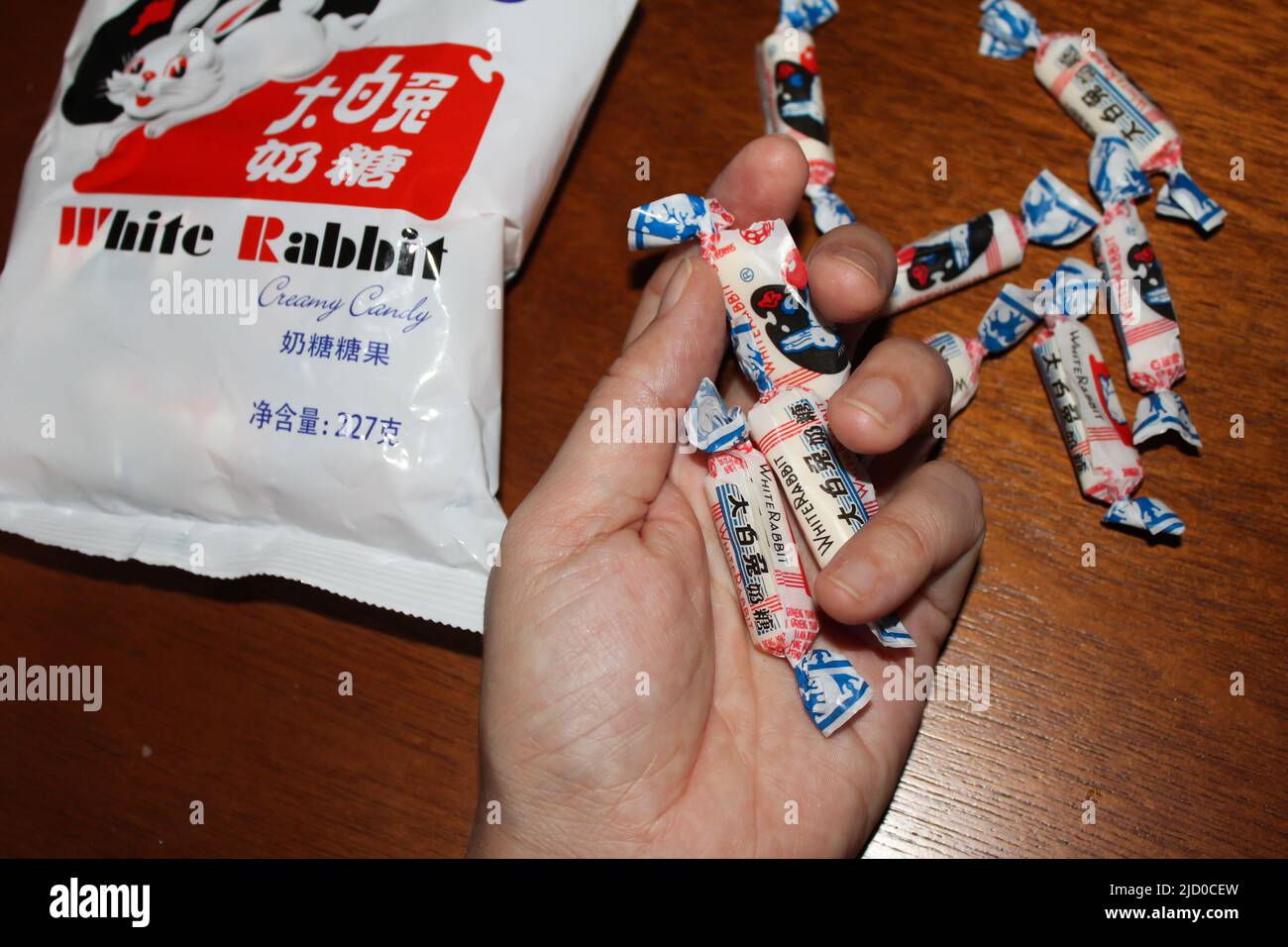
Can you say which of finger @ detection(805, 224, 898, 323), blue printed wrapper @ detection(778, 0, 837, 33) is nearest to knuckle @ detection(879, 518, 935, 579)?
finger @ detection(805, 224, 898, 323)

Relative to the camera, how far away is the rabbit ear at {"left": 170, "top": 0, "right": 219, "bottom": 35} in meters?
1.94

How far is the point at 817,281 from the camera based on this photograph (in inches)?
55.8

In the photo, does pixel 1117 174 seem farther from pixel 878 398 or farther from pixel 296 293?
pixel 296 293

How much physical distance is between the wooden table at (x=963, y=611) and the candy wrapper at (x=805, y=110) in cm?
9

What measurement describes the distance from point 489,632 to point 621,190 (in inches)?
42.0

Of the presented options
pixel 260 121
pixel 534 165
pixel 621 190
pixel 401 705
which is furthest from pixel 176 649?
pixel 621 190

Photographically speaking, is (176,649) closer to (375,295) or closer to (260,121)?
(375,295)

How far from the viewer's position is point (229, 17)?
6.29 ft

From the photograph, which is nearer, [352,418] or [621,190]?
[352,418]

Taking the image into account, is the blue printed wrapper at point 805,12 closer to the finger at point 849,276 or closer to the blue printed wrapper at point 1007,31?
the blue printed wrapper at point 1007,31

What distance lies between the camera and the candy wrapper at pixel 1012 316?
1806 mm

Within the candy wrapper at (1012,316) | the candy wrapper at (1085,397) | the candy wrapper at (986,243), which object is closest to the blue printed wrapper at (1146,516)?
the candy wrapper at (1085,397)

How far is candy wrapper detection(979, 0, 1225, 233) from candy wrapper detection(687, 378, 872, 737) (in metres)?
1.13

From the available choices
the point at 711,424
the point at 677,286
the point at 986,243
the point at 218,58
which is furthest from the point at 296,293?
the point at 986,243
